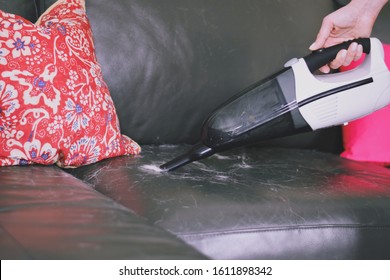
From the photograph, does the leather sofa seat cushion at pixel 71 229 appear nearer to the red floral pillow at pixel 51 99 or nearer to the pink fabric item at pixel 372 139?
the red floral pillow at pixel 51 99

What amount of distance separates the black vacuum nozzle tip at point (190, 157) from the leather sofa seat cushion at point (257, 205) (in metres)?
0.02

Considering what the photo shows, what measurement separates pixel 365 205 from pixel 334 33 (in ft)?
2.11

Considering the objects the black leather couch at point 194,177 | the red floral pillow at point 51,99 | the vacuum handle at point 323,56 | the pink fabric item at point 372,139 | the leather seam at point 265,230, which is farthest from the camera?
the pink fabric item at point 372,139

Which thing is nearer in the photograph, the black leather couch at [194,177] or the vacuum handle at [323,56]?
the black leather couch at [194,177]

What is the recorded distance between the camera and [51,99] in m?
1.29

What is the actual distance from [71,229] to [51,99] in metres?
0.58

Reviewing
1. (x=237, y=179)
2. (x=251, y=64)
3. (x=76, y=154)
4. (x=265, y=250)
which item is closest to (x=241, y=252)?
(x=265, y=250)

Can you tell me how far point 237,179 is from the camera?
4.26 ft

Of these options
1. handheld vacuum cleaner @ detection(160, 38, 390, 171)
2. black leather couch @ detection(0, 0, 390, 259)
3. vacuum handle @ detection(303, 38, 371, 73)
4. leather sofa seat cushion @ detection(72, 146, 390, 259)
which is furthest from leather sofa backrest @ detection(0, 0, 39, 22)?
vacuum handle @ detection(303, 38, 371, 73)

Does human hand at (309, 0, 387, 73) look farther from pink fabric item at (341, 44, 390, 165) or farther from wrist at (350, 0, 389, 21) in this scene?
pink fabric item at (341, 44, 390, 165)

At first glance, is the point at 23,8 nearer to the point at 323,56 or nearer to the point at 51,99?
the point at 51,99

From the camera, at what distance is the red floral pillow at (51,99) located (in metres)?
1.25

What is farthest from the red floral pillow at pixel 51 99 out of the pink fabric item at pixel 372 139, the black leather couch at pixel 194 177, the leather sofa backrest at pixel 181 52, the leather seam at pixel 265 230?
the pink fabric item at pixel 372 139
